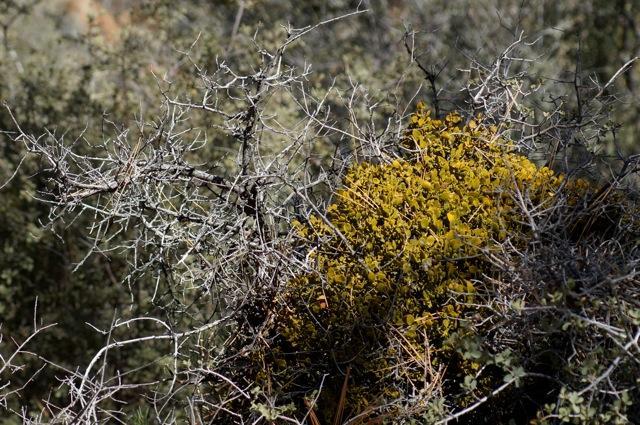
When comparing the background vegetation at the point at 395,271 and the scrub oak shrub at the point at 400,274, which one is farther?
the scrub oak shrub at the point at 400,274

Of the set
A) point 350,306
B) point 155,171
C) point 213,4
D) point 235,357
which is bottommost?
point 213,4

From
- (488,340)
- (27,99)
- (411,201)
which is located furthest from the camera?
(27,99)

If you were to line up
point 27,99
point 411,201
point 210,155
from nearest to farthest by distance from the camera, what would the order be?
1. point 411,201
2. point 210,155
3. point 27,99

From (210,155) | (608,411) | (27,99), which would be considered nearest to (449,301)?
(608,411)

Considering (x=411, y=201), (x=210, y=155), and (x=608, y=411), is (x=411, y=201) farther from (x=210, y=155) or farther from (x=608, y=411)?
(x=210, y=155)

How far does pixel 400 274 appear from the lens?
3.70m

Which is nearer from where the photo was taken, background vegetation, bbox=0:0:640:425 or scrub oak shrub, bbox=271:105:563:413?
background vegetation, bbox=0:0:640:425

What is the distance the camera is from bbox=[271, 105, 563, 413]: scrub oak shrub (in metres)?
3.63

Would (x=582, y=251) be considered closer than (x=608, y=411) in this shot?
No

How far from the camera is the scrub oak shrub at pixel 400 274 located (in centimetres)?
363

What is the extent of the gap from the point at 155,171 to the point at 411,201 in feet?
3.77

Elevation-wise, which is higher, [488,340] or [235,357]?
[488,340]

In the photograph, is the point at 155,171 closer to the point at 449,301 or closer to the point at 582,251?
the point at 449,301

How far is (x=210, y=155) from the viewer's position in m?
7.32
